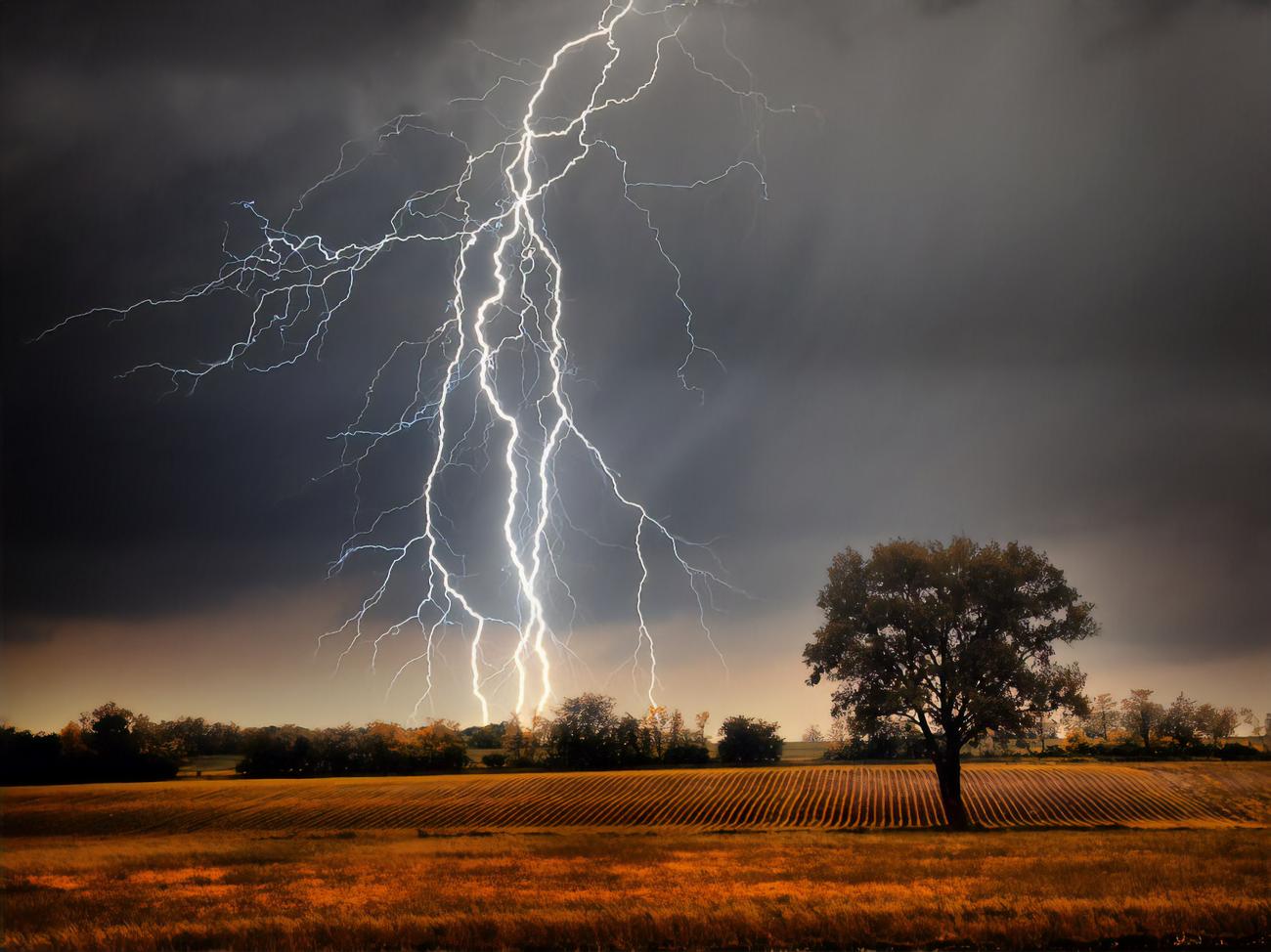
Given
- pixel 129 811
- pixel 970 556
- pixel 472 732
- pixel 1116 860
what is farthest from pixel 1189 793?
pixel 472 732

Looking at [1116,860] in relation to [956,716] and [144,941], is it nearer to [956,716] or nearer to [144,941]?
[956,716]

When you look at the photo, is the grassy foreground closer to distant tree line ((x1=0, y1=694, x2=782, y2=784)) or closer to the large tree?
Result: the large tree

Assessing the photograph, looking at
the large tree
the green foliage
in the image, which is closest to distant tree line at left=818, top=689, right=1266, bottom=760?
the large tree

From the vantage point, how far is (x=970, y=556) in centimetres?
3053

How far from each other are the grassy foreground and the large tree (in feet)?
17.7

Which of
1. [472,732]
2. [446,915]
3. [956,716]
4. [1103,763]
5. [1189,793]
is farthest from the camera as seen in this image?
[472,732]

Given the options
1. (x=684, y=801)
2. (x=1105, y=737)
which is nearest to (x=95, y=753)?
(x=684, y=801)

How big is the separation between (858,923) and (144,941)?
34.4ft

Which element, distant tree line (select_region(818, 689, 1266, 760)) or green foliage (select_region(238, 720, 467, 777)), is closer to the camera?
distant tree line (select_region(818, 689, 1266, 760))

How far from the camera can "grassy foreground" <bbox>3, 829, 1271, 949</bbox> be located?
12.4m

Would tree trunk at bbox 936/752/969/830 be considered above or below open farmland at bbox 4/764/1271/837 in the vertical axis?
above

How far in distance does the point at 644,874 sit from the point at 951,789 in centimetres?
1660

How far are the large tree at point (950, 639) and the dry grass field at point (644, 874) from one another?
3.77 meters

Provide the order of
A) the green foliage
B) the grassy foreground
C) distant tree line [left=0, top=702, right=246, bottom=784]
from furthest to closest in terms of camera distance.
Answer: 1. the green foliage
2. distant tree line [left=0, top=702, right=246, bottom=784]
3. the grassy foreground
